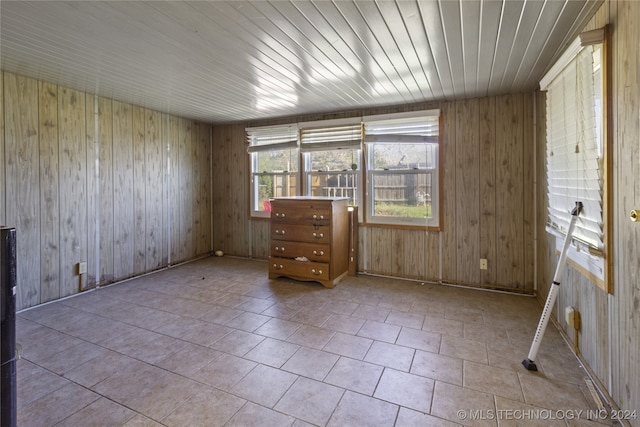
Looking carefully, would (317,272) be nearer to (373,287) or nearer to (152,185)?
(373,287)

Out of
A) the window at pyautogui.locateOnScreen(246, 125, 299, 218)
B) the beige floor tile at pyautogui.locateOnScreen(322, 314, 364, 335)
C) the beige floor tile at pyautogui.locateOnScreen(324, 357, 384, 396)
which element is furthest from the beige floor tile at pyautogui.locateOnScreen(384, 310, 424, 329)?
the window at pyautogui.locateOnScreen(246, 125, 299, 218)

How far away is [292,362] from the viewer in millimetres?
2125

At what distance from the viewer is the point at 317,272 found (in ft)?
12.2

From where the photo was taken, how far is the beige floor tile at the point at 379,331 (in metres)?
2.47

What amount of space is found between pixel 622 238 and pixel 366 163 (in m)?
2.86

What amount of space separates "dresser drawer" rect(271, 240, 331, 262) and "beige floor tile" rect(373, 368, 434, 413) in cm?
183

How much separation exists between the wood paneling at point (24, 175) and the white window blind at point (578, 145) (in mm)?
4474

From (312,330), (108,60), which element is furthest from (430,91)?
(108,60)

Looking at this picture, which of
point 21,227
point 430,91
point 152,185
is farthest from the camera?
point 152,185

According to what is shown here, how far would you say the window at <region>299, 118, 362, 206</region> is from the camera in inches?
167

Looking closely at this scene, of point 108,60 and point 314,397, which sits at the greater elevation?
point 108,60

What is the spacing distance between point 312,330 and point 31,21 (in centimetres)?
285

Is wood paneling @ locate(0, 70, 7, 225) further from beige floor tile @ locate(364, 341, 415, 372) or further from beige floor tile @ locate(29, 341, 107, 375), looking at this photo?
beige floor tile @ locate(364, 341, 415, 372)

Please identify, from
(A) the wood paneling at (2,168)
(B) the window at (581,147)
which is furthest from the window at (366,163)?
(A) the wood paneling at (2,168)
